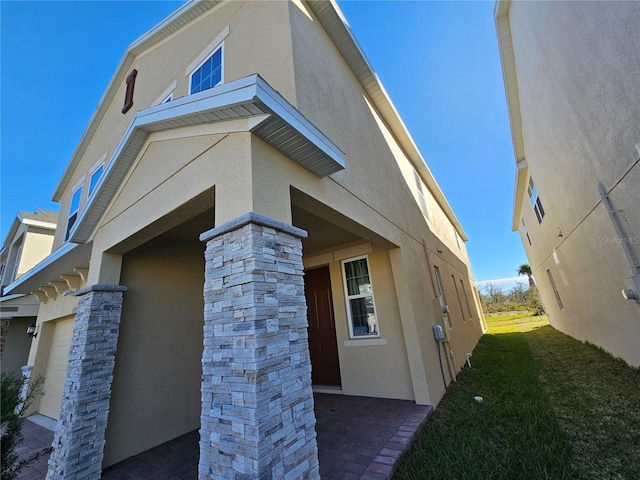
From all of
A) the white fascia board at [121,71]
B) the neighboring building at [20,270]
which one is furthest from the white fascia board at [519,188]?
the neighboring building at [20,270]

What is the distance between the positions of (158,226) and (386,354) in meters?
4.90

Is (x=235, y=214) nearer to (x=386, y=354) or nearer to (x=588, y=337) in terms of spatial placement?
(x=386, y=354)

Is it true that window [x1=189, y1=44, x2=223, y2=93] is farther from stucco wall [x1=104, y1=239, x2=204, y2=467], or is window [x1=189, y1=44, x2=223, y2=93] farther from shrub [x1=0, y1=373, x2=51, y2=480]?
shrub [x1=0, y1=373, x2=51, y2=480]

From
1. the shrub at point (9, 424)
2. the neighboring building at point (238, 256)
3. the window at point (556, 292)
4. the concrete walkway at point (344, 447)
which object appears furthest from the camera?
the window at point (556, 292)

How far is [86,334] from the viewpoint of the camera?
381cm

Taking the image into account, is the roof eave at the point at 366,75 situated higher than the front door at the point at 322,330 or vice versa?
the roof eave at the point at 366,75

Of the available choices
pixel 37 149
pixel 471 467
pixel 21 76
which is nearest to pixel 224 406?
pixel 471 467

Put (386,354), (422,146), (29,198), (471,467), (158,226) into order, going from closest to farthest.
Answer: (471,467), (158,226), (386,354), (422,146), (29,198)

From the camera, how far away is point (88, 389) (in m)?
3.65

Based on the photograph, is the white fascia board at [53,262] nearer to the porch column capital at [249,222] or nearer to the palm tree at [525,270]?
the porch column capital at [249,222]

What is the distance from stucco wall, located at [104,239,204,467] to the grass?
150 inches

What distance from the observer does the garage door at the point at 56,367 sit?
6.64 m

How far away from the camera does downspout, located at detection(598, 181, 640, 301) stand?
4.84m

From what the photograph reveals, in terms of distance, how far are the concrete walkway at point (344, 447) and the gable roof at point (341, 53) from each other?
7.08m
